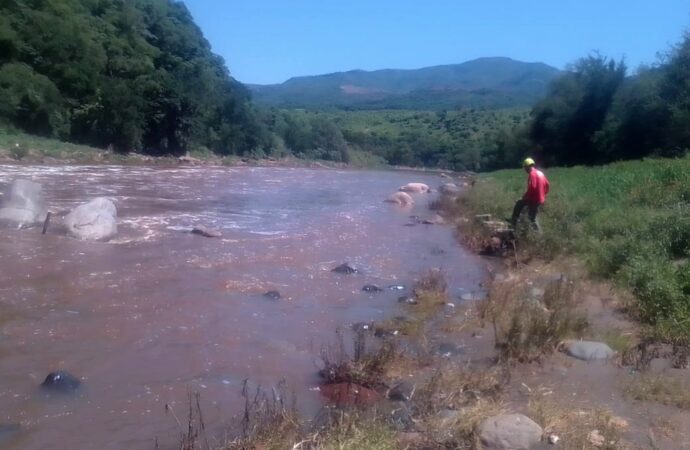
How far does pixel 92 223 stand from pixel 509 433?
12349 mm

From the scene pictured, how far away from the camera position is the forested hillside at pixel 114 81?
45.6 m

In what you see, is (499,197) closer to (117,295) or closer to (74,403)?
(117,295)

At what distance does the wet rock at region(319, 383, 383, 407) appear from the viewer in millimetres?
7340

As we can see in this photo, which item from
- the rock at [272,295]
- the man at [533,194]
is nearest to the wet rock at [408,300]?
the rock at [272,295]

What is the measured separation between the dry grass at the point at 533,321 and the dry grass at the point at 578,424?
1715 millimetres

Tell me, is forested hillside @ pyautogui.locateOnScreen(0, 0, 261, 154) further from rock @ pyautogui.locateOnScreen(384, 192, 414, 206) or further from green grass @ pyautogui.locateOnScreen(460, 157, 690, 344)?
green grass @ pyautogui.locateOnScreen(460, 157, 690, 344)

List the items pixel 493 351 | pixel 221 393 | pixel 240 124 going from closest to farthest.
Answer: pixel 221 393 < pixel 493 351 < pixel 240 124

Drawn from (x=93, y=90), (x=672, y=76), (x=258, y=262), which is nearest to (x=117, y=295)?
(x=258, y=262)

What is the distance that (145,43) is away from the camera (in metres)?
58.4

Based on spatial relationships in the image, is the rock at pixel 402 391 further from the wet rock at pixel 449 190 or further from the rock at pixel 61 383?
the wet rock at pixel 449 190

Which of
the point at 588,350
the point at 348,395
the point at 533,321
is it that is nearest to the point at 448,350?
the point at 533,321

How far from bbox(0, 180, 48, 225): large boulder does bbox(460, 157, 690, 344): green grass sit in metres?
10.4

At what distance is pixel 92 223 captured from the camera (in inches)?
640

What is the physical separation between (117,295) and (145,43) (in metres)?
50.4
